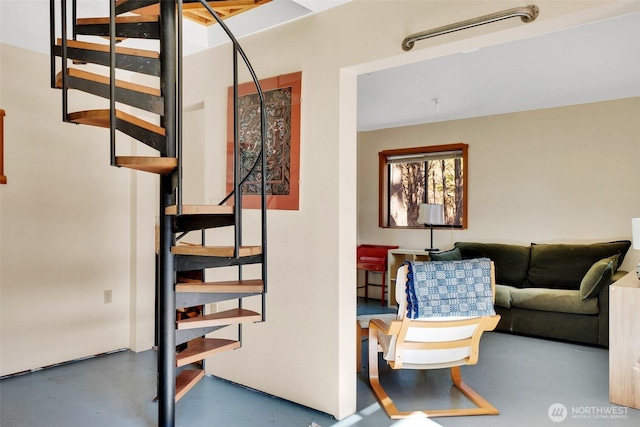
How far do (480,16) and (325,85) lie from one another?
1.00 m

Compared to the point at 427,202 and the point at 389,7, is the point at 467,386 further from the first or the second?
→ the point at 427,202

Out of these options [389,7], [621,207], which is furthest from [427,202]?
[389,7]

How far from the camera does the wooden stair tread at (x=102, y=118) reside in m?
2.24

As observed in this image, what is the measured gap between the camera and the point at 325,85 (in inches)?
115

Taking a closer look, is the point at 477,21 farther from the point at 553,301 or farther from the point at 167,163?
the point at 553,301

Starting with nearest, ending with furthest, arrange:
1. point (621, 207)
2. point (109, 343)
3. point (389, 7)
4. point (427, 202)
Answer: point (389, 7) < point (109, 343) < point (621, 207) < point (427, 202)

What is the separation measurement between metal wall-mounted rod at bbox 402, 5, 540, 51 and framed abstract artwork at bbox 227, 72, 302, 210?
2.77ft

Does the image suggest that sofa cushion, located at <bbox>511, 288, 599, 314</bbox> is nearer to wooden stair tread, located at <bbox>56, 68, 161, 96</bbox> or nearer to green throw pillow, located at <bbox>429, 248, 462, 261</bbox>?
green throw pillow, located at <bbox>429, 248, 462, 261</bbox>

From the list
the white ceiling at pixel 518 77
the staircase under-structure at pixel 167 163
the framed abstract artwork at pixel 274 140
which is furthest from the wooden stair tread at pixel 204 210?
the white ceiling at pixel 518 77

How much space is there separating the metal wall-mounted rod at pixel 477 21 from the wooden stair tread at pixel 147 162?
139 centimetres

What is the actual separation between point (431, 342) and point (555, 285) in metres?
2.63

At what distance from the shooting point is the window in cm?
607

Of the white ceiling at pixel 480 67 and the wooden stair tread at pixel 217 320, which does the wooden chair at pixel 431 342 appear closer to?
the wooden stair tread at pixel 217 320

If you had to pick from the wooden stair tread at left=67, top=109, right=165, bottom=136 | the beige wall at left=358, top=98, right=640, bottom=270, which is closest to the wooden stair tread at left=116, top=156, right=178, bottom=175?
the wooden stair tread at left=67, top=109, right=165, bottom=136
